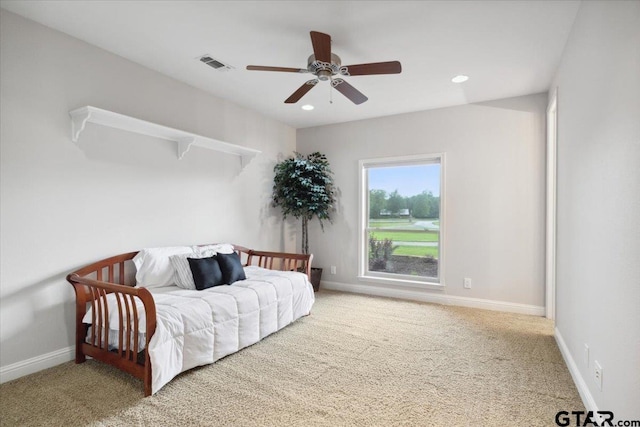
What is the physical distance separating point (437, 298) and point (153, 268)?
3405mm

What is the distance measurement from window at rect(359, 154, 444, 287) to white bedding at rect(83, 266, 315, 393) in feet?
5.76

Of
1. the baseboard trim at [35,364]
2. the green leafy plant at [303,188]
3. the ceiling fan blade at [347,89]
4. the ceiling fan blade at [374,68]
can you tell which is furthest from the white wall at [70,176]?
the ceiling fan blade at [374,68]

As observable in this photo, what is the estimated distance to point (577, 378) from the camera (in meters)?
2.20

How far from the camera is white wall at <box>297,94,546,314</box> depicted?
3826mm

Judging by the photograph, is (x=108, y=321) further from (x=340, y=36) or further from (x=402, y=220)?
(x=402, y=220)

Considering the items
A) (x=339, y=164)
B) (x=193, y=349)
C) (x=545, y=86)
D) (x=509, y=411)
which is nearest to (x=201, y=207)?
(x=193, y=349)

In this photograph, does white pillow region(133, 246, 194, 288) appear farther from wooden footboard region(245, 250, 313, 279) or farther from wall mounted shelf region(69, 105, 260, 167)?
wooden footboard region(245, 250, 313, 279)

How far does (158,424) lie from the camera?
1836 mm

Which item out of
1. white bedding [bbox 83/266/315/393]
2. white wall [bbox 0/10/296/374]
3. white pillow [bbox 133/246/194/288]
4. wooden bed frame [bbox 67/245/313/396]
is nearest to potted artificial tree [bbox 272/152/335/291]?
white wall [bbox 0/10/296/374]

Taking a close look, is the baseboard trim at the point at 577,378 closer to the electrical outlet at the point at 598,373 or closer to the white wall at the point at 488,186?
the electrical outlet at the point at 598,373

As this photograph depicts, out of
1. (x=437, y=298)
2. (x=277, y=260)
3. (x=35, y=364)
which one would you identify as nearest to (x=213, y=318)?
(x=35, y=364)

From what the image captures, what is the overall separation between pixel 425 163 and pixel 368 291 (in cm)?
200

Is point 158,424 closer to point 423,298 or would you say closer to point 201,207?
point 201,207

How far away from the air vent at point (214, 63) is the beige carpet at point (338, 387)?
8.59 feet
